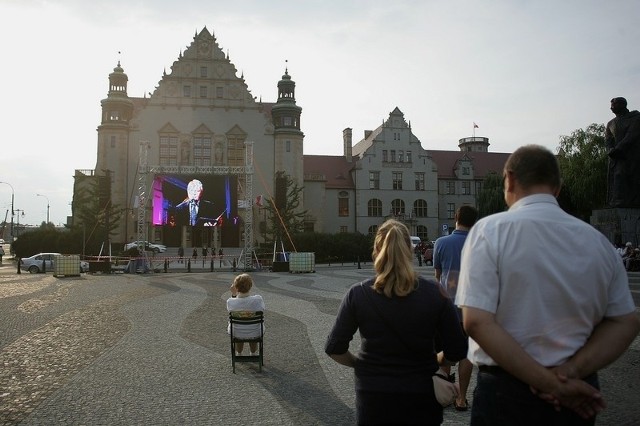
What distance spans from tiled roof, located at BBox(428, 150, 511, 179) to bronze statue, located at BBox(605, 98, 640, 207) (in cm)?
5731

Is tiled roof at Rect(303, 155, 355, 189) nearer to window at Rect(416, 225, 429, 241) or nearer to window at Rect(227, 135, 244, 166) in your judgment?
window at Rect(416, 225, 429, 241)

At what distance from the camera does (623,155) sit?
12711 mm

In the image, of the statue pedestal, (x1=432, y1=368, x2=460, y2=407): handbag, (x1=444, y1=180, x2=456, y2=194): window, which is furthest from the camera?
(x1=444, y1=180, x2=456, y2=194): window

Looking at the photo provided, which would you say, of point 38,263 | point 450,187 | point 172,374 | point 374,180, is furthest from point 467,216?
point 450,187

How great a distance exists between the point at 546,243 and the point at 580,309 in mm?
328

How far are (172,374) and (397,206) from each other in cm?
6013

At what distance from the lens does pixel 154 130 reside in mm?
55562

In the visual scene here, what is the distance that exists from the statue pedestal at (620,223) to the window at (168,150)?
46158mm

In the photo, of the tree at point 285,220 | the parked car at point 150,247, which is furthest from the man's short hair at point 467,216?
the parked car at point 150,247

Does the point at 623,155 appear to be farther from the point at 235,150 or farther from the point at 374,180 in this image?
the point at 374,180

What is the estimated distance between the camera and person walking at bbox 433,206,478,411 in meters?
5.86

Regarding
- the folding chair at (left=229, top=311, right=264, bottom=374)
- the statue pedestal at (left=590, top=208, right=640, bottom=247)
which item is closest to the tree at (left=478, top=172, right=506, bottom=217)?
the statue pedestal at (left=590, top=208, right=640, bottom=247)

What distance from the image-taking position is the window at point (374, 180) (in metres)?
66.4

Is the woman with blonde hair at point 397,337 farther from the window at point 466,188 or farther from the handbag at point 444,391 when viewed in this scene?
the window at point 466,188
